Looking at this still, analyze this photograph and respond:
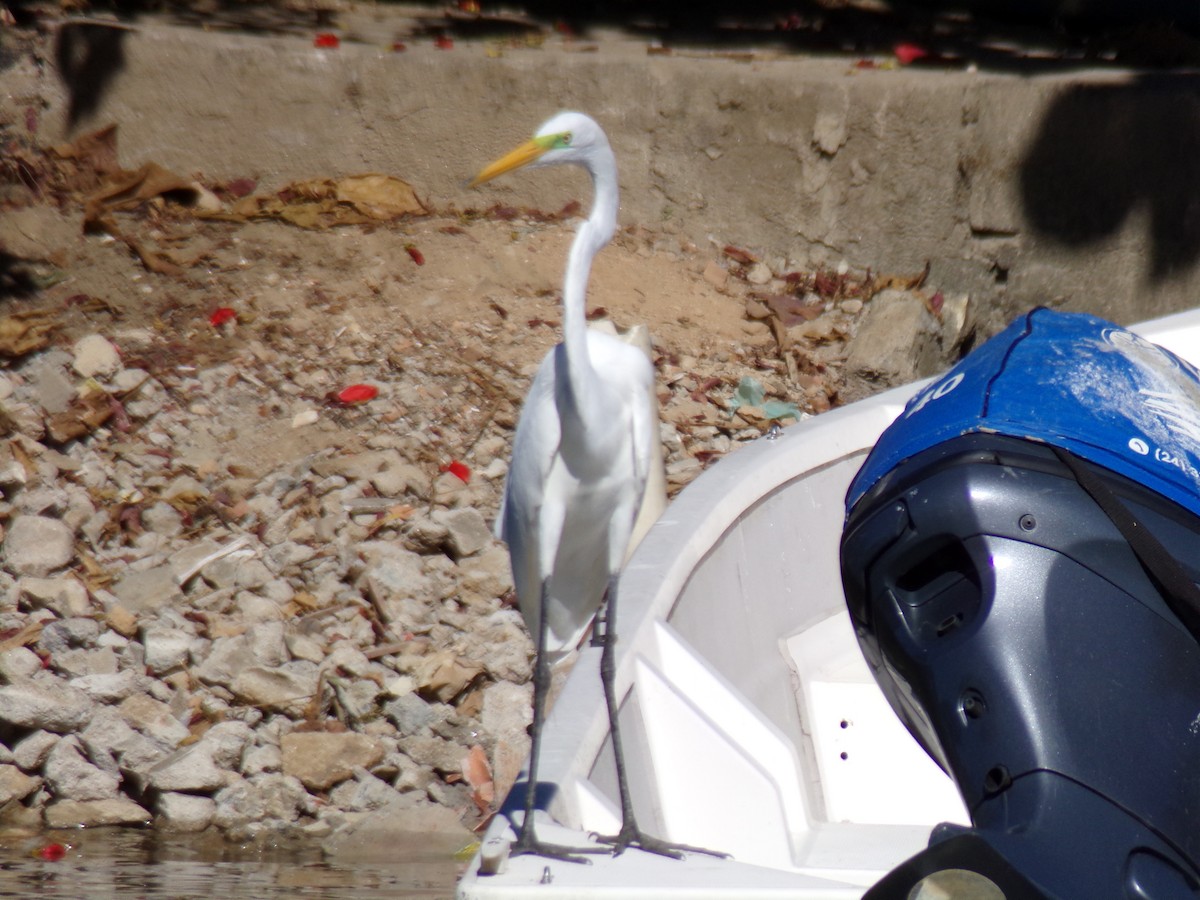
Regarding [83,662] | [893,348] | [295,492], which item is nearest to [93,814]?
[83,662]

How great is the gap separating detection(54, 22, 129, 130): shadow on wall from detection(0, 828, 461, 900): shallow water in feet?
11.6

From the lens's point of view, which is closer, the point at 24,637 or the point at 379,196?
the point at 24,637

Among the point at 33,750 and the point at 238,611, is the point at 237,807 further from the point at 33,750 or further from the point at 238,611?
the point at 238,611

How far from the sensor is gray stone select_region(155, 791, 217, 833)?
150 inches

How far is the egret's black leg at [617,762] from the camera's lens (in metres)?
2.16

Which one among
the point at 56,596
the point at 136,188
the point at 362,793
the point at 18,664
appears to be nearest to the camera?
the point at 362,793

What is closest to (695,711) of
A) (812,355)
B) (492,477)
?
(492,477)

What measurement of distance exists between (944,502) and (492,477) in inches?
139

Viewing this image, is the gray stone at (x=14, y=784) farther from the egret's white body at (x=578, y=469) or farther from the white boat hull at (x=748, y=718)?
the white boat hull at (x=748, y=718)

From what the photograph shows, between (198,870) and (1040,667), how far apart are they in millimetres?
2707

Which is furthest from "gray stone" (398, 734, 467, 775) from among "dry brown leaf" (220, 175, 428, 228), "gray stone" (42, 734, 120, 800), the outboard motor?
"dry brown leaf" (220, 175, 428, 228)

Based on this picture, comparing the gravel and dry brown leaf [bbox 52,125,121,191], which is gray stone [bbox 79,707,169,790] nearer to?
the gravel

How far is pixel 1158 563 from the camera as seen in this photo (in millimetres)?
1556

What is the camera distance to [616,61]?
20.8 feet
